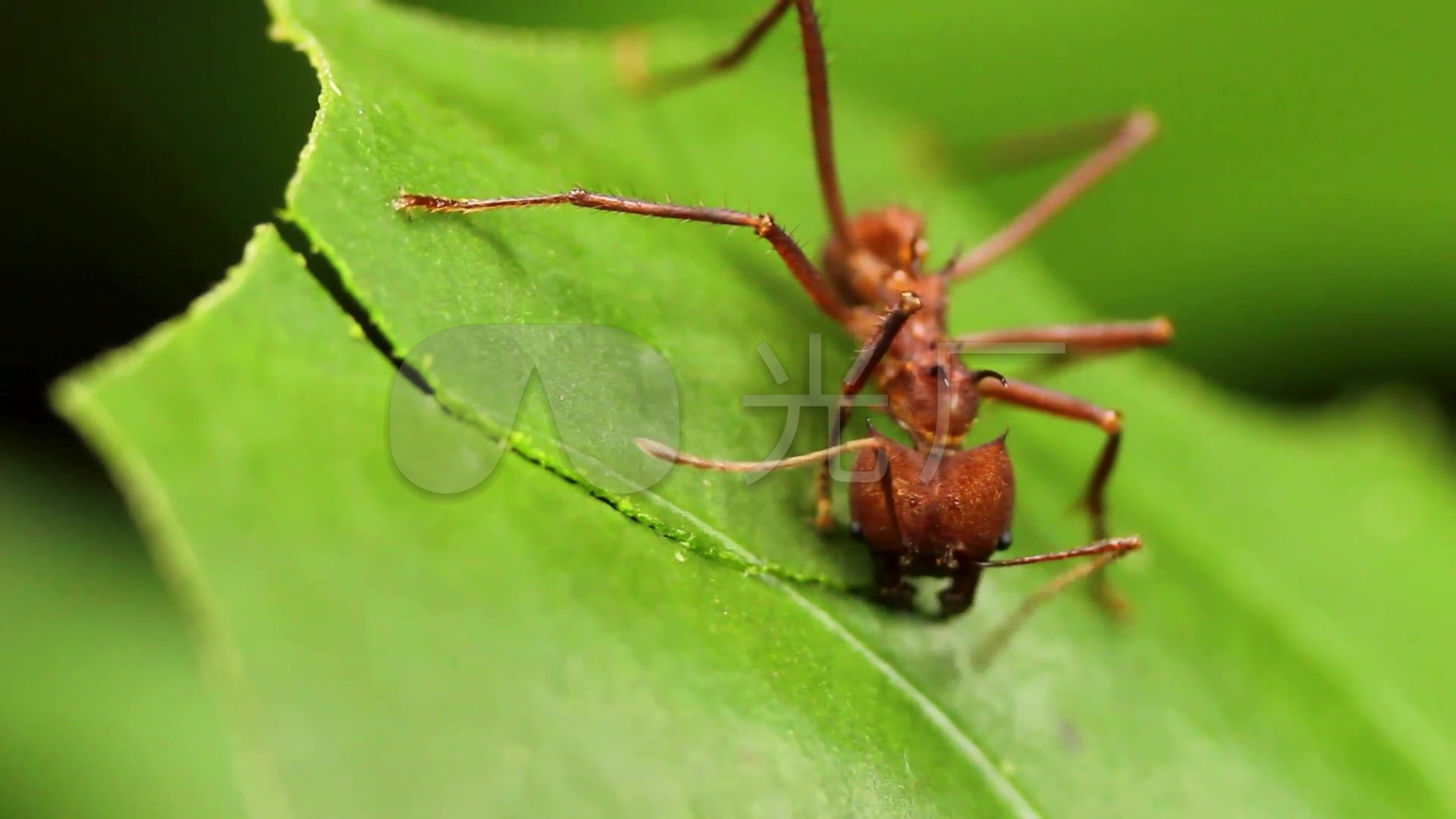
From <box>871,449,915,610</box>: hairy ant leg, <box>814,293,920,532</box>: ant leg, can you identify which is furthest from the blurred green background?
<box>871,449,915,610</box>: hairy ant leg

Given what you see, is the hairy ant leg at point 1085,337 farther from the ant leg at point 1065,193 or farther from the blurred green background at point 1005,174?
the blurred green background at point 1005,174

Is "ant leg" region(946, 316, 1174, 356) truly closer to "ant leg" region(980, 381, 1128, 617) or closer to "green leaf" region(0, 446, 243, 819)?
"ant leg" region(980, 381, 1128, 617)

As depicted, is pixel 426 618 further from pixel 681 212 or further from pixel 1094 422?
pixel 1094 422

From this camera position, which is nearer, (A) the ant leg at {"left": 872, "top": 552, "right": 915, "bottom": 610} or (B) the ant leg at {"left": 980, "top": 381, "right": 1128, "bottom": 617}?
(A) the ant leg at {"left": 872, "top": 552, "right": 915, "bottom": 610}

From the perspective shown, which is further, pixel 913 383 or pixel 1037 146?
pixel 1037 146

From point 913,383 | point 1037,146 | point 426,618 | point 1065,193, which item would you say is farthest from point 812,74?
point 426,618

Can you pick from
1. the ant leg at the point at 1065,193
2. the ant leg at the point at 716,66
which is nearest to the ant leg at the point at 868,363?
the ant leg at the point at 1065,193

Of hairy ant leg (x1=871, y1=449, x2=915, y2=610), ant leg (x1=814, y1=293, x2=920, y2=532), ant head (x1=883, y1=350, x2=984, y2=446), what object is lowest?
hairy ant leg (x1=871, y1=449, x2=915, y2=610)

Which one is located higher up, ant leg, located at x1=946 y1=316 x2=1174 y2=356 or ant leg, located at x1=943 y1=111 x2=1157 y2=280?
ant leg, located at x1=943 y1=111 x2=1157 y2=280
